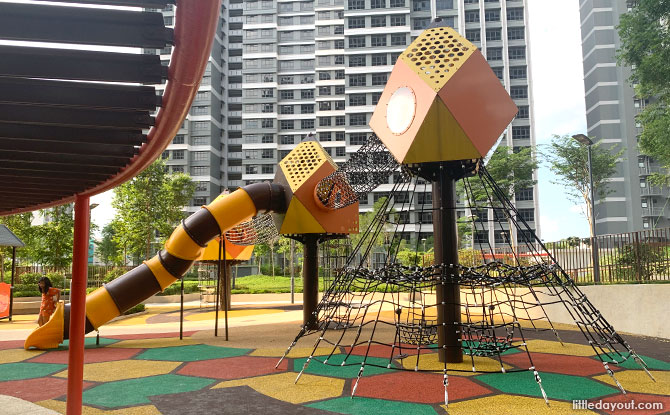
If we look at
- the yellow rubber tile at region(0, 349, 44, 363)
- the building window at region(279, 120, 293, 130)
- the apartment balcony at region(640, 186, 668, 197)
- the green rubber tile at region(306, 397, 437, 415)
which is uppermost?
the building window at region(279, 120, 293, 130)

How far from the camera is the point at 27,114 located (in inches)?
108

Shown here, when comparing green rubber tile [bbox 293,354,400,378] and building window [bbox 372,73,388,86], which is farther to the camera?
building window [bbox 372,73,388,86]

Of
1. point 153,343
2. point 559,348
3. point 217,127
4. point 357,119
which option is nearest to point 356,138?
point 357,119

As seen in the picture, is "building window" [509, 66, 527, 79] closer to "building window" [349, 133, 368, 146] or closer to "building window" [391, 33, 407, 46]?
"building window" [391, 33, 407, 46]

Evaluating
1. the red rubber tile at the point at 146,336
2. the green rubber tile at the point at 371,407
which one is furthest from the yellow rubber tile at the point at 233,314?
the green rubber tile at the point at 371,407

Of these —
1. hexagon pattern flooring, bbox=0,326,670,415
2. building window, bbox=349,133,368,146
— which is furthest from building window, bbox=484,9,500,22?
hexagon pattern flooring, bbox=0,326,670,415

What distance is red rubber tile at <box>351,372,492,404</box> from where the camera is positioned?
19.2ft

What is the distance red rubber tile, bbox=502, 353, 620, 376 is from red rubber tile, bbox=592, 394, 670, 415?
4.43 ft

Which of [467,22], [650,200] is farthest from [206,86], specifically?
[650,200]

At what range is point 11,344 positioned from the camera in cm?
1127

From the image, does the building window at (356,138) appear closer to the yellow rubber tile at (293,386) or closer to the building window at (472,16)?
the building window at (472,16)

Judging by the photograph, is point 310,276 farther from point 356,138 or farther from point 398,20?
point 398,20

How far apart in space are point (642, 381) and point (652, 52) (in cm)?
1532

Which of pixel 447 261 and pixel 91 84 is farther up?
pixel 91 84
